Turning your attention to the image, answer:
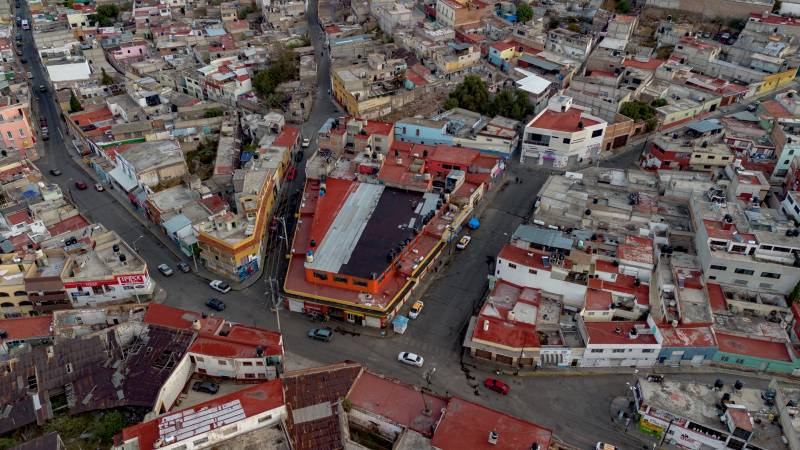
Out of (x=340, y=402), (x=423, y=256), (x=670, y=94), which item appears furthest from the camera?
(x=670, y=94)

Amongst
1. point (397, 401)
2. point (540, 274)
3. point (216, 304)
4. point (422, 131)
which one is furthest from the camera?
point (422, 131)

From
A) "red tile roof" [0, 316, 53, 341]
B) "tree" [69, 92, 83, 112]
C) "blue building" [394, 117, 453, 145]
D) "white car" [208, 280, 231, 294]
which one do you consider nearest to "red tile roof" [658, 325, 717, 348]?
"blue building" [394, 117, 453, 145]

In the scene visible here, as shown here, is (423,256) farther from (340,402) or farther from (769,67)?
(769,67)

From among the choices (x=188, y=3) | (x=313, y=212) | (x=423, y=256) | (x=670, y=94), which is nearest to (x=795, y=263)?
(x=423, y=256)

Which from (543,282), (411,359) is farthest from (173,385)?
(543,282)

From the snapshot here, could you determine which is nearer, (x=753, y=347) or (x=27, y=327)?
(x=753, y=347)

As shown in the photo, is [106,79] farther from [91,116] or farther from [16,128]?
[16,128]

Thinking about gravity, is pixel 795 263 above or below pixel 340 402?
above

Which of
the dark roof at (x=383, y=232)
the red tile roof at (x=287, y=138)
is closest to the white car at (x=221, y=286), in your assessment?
the dark roof at (x=383, y=232)
